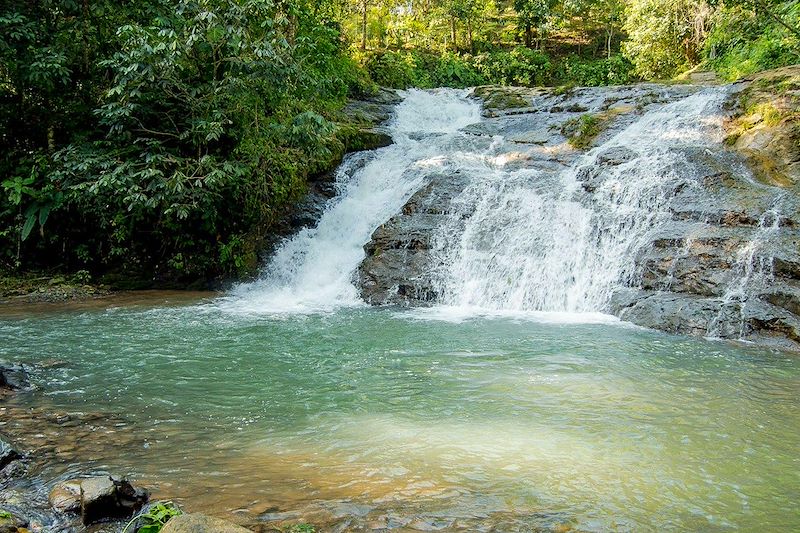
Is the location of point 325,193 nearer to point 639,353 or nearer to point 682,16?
point 639,353

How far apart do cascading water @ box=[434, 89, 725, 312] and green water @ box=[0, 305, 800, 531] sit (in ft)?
5.90

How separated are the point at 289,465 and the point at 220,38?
907 centimetres

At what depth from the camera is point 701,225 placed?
9961 mm

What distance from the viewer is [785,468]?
405cm

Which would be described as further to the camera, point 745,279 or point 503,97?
point 503,97

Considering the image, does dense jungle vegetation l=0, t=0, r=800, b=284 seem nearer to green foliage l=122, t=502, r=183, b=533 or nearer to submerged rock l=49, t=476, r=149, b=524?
submerged rock l=49, t=476, r=149, b=524

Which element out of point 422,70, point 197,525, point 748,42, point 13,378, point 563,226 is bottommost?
point 13,378

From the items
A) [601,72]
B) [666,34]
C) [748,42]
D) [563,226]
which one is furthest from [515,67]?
Result: [563,226]

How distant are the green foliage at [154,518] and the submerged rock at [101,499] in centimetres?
12

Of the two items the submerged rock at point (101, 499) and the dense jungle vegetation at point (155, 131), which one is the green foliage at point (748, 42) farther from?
the submerged rock at point (101, 499)

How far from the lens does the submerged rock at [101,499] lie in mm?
3109

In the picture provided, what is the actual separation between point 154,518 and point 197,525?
527mm

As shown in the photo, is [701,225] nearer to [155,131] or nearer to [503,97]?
[155,131]

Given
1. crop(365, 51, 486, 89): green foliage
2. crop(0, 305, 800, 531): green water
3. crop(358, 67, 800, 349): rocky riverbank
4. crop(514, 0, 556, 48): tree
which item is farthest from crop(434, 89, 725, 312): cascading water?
crop(514, 0, 556, 48): tree
